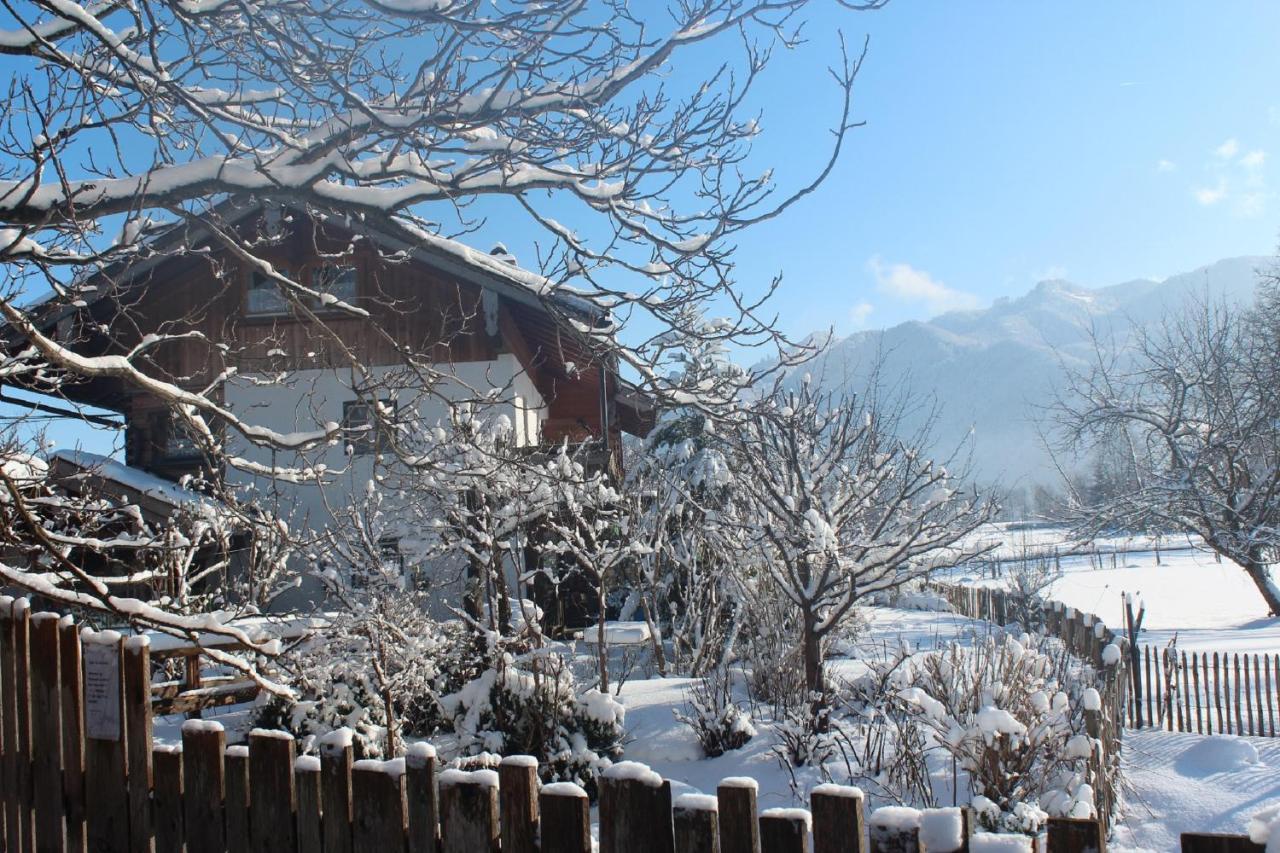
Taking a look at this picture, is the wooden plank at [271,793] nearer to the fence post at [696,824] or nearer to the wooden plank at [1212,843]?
the fence post at [696,824]

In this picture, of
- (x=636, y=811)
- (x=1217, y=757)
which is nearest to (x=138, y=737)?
(x=636, y=811)

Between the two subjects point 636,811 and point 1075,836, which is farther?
point 636,811

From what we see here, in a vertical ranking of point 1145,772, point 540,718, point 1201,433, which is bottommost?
point 1145,772

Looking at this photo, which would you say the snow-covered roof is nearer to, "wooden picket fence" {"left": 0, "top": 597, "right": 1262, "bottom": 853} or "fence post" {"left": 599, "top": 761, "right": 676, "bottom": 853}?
"wooden picket fence" {"left": 0, "top": 597, "right": 1262, "bottom": 853}

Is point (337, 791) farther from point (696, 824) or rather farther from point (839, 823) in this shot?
point (839, 823)

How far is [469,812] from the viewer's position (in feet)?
8.10

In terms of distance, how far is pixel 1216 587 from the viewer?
32.8m

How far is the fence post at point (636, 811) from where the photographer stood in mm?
2240

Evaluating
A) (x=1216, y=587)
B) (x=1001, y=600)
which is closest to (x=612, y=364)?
(x=1001, y=600)

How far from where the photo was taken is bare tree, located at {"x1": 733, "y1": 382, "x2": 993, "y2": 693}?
8.32 meters

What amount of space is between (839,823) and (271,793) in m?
1.80

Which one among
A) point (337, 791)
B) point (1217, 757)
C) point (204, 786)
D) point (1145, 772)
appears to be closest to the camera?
point (337, 791)

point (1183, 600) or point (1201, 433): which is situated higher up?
point (1201, 433)

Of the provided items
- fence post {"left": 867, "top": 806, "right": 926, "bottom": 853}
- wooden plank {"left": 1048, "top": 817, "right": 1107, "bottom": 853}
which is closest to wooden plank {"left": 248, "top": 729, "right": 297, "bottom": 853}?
fence post {"left": 867, "top": 806, "right": 926, "bottom": 853}
